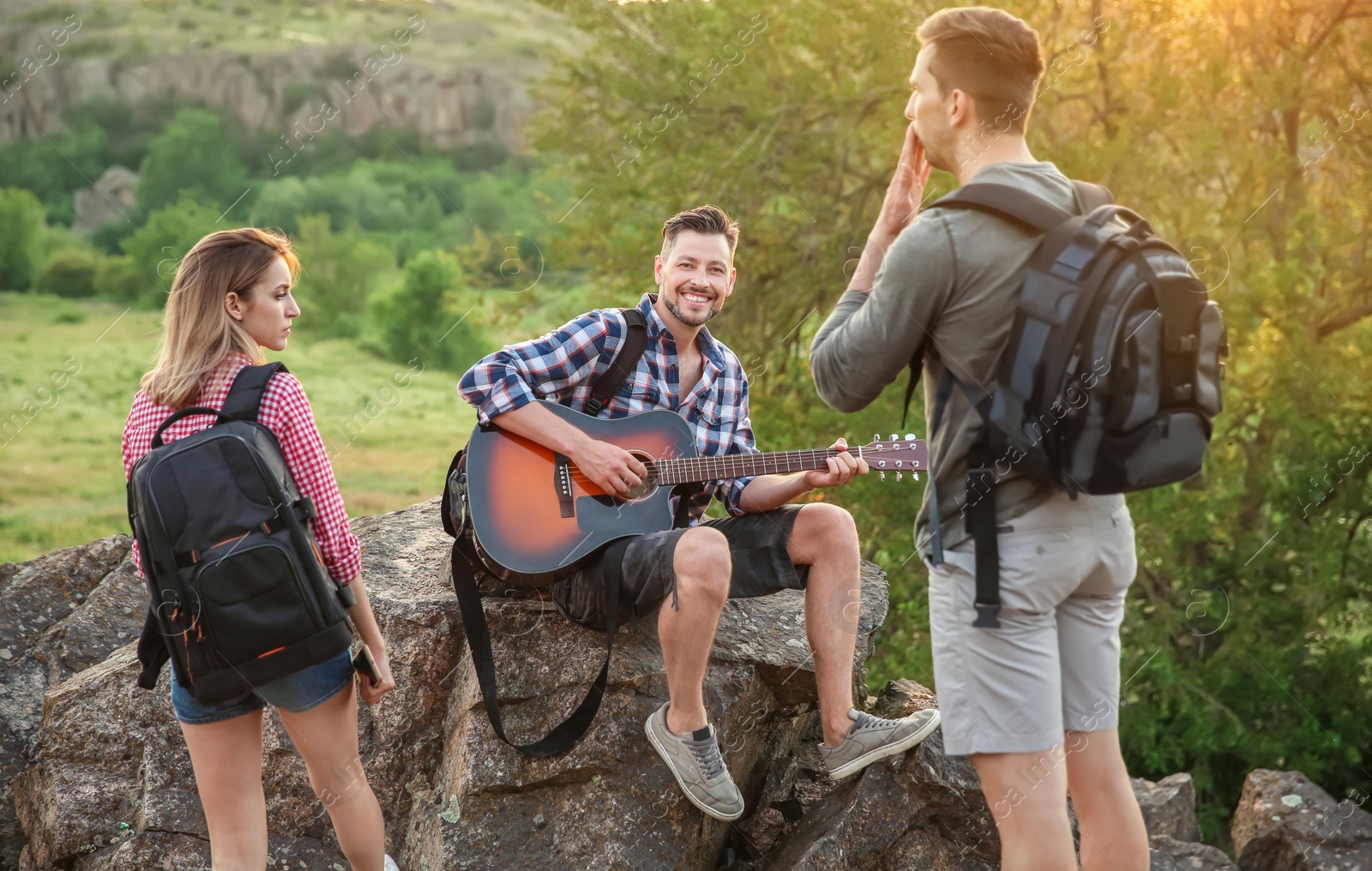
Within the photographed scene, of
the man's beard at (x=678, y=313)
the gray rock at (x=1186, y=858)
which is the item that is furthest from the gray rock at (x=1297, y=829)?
the man's beard at (x=678, y=313)

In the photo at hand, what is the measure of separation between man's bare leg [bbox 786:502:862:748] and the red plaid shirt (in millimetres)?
1243

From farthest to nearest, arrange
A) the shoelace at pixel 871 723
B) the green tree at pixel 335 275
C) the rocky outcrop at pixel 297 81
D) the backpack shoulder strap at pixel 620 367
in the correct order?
1. the rocky outcrop at pixel 297 81
2. the green tree at pixel 335 275
3. the backpack shoulder strap at pixel 620 367
4. the shoelace at pixel 871 723

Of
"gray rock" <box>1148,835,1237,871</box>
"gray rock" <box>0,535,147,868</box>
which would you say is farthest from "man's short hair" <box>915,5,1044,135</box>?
"gray rock" <box>0,535,147,868</box>

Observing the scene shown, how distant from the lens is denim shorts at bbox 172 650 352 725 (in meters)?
2.29

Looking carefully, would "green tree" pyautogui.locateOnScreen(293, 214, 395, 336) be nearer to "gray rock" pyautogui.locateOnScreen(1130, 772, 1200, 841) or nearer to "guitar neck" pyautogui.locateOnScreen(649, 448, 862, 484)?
"gray rock" pyautogui.locateOnScreen(1130, 772, 1200, 841)

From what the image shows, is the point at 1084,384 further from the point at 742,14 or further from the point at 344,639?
the point at 742,14

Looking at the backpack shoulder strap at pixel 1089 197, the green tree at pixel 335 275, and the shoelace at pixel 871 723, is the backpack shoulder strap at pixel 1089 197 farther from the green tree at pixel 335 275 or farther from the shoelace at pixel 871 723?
the green tree at pixel 335 275

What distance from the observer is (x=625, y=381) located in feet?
10.8

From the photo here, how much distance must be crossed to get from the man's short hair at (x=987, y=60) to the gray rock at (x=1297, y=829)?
359 cm

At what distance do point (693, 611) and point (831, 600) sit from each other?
0.41m

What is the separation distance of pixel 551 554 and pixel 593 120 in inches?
252

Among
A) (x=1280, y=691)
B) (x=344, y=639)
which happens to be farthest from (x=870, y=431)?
(x=344, y=639)

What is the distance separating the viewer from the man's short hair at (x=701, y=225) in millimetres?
3408

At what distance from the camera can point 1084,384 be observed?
178 cm
